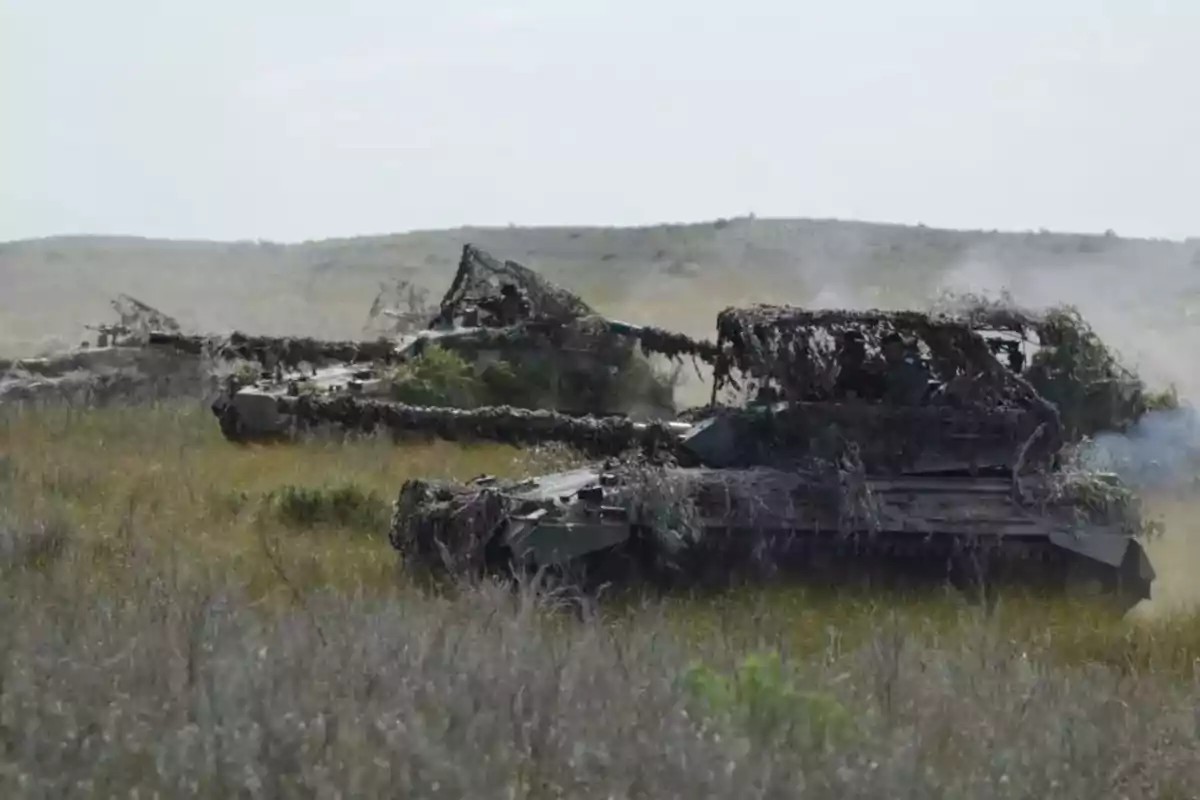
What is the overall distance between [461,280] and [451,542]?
10604 millimetres

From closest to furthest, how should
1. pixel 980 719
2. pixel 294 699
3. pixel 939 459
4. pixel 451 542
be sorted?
pixel 294 699, pixel 980 719, pixel 451 542, pixel 939 459

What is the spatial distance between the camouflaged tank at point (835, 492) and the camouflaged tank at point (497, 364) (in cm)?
662

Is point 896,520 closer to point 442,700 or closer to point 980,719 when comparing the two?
point 980,719

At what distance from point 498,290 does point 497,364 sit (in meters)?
1.73

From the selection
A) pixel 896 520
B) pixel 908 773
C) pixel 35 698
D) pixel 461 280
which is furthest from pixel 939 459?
pixel 461 280

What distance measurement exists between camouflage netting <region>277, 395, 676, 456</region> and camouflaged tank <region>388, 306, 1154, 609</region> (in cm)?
469

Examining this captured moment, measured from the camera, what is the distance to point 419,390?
17.2m

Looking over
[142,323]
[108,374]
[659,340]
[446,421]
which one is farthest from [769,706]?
[142,323]

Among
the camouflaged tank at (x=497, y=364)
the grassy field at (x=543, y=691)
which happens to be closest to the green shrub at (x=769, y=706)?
the grassy field at (x=543, y=691)

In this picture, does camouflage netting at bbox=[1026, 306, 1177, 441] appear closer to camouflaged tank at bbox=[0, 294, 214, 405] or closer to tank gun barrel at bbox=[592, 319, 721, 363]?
tank gun barrel at bbox=[592, 319, 721, 363]

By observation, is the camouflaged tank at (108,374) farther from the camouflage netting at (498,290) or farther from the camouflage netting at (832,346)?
the camouflage netting at (832,346)

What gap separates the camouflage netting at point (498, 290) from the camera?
736 inches

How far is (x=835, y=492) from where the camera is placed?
→ 393 inches

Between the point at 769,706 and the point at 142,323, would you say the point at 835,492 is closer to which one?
the point at 769,706
